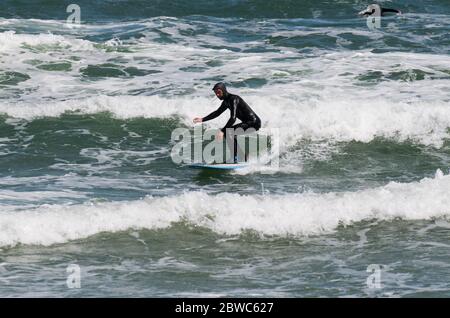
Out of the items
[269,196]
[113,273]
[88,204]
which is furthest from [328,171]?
[113,273]

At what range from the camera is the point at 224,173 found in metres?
15.3

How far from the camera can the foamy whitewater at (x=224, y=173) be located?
10.7m

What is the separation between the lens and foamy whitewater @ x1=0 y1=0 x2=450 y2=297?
1074 centimetres

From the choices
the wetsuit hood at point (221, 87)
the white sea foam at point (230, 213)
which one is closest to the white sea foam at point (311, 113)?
the wetsuit hood at point (221, 87)

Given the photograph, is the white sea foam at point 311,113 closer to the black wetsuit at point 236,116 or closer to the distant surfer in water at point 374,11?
the black wetsuit at point 236,116

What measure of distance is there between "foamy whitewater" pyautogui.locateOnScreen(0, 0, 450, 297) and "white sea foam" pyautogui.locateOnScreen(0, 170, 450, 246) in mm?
28

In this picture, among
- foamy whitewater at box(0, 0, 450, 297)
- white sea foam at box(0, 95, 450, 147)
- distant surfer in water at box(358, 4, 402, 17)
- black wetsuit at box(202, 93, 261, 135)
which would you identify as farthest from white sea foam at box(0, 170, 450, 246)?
distant surfer in water at box(358, 4, 402, 17)

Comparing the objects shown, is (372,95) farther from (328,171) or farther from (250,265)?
(250,265)

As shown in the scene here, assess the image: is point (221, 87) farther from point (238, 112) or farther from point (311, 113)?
point (311, 113)

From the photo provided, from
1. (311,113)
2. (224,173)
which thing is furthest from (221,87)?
(311,113)

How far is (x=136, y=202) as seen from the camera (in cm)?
1282

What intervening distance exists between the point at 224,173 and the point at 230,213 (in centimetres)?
Result: 271

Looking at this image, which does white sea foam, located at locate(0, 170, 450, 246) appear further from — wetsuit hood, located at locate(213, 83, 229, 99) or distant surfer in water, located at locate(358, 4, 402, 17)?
distant surfer in water, located at locate(358, 4, 402, 17)
